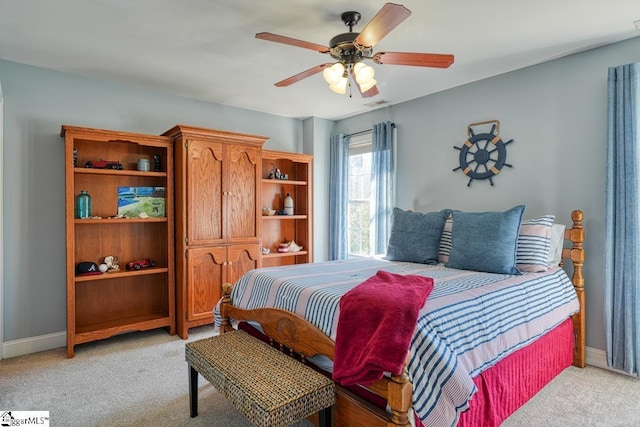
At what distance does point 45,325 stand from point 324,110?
3.70 m

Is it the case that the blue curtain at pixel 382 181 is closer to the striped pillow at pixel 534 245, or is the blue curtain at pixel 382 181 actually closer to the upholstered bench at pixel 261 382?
the striped pillow at pixel 534 245

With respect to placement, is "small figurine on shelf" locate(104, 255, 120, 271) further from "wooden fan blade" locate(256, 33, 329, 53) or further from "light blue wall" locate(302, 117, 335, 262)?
"wooden fan blade" locate(256, 33, 329, 53)

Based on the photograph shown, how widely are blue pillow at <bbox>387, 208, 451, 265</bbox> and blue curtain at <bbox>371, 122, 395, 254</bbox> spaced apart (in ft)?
2.70

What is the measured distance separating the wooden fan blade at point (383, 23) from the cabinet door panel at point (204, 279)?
253cm

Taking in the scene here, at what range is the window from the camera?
4707mm

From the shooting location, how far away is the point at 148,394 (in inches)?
96.6

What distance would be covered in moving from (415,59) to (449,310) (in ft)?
4.80

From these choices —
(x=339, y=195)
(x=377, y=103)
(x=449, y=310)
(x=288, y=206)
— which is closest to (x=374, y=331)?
(x=449, y=310)

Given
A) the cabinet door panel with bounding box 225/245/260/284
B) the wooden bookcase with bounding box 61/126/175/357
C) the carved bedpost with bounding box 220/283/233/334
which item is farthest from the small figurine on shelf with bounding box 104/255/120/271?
the carved bedpost with bounding box 220/283/233/334

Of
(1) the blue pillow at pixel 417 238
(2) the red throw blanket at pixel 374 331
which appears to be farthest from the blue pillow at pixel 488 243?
(2) the red throw blanket at pixel 374 331

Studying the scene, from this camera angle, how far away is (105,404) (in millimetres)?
2318

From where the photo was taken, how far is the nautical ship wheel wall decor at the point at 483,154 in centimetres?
338

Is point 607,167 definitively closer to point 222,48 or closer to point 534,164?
point 534,164

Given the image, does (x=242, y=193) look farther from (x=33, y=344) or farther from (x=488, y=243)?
(x=488, y=243)
